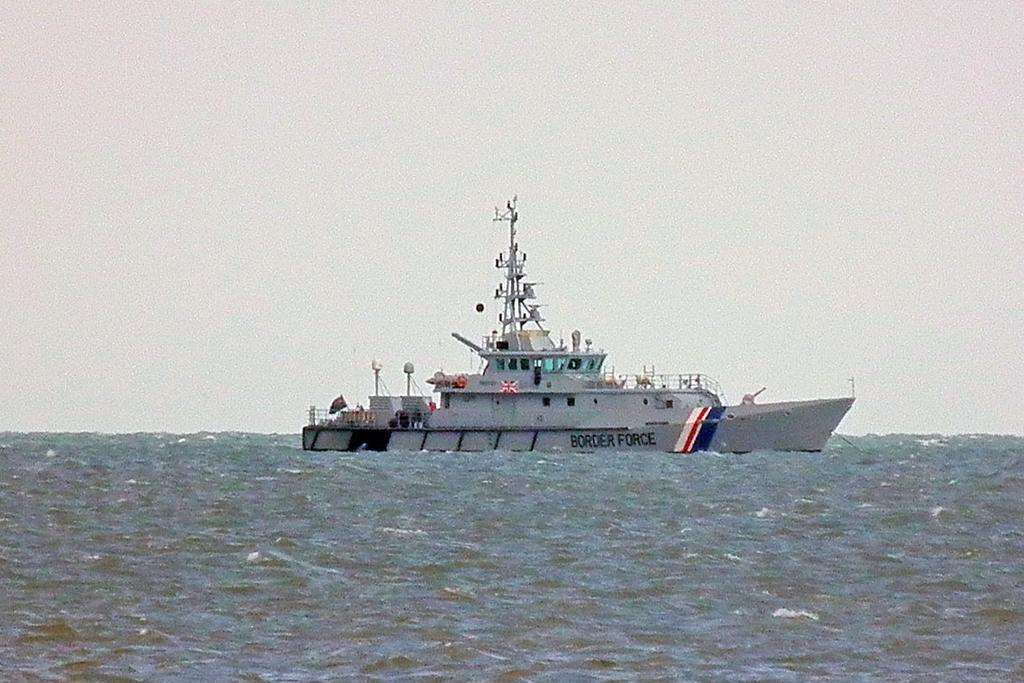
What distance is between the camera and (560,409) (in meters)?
70.6

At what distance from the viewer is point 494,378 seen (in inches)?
2783

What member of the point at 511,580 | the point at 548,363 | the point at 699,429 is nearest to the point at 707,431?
the point at 699,429

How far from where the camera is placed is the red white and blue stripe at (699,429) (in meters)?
70.8

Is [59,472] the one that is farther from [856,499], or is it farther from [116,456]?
[856,499]

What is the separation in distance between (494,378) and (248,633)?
44.5 meters

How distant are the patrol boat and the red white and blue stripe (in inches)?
1.4


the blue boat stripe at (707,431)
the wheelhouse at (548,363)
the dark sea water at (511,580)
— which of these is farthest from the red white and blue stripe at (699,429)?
the dark sea water at (511,580)

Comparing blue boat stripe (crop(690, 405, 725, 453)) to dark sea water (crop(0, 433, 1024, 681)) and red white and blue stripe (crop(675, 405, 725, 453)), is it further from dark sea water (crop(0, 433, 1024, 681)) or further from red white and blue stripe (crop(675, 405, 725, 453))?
dark sea water (crop(0, 433, 1024, 681))

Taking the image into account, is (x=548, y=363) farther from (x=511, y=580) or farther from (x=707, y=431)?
(x=511, y=580)

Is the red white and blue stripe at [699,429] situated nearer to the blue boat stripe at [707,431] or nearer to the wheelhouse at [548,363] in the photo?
the blue boat stripe at [707,431]

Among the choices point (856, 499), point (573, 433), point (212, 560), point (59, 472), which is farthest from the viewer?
point (573, 433)

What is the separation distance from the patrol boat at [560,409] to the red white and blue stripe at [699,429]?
0.04 m

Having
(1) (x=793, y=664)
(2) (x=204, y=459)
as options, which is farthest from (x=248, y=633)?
(2) (x=204, y=459)

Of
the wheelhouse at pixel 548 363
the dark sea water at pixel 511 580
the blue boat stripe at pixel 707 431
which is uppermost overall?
the wheelhouse at pixel 548 363
